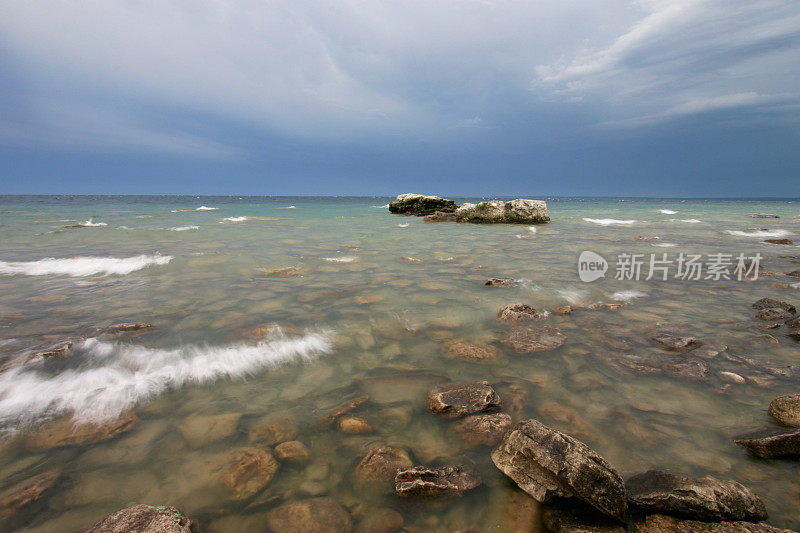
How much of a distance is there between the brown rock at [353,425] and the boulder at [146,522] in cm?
104

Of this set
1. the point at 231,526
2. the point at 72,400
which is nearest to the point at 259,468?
the point at 231,526

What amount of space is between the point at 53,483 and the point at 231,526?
4.03 feet

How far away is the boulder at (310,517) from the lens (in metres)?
1.88

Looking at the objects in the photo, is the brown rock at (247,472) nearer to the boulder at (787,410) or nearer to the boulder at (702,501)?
the boulder at (702,501)

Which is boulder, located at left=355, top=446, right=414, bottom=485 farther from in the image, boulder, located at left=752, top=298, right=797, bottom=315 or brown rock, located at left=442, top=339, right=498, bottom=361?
boulder, located at left=752, top=298, right=797, bottom=315

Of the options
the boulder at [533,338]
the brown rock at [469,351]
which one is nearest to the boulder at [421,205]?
the boulder at [533,338]

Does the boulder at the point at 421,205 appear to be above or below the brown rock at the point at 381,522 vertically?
above

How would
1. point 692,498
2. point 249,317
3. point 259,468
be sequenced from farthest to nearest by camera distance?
point 249,317
point 259,468
point 692,498

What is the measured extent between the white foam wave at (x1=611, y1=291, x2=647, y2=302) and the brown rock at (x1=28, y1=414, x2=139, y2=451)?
6587 mm

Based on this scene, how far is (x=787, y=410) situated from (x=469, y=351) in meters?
2.50

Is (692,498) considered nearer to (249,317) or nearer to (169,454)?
(169,454)

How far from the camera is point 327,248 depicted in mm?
11156

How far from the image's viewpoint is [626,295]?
6.03 m

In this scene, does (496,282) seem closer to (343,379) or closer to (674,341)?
(674,341)
